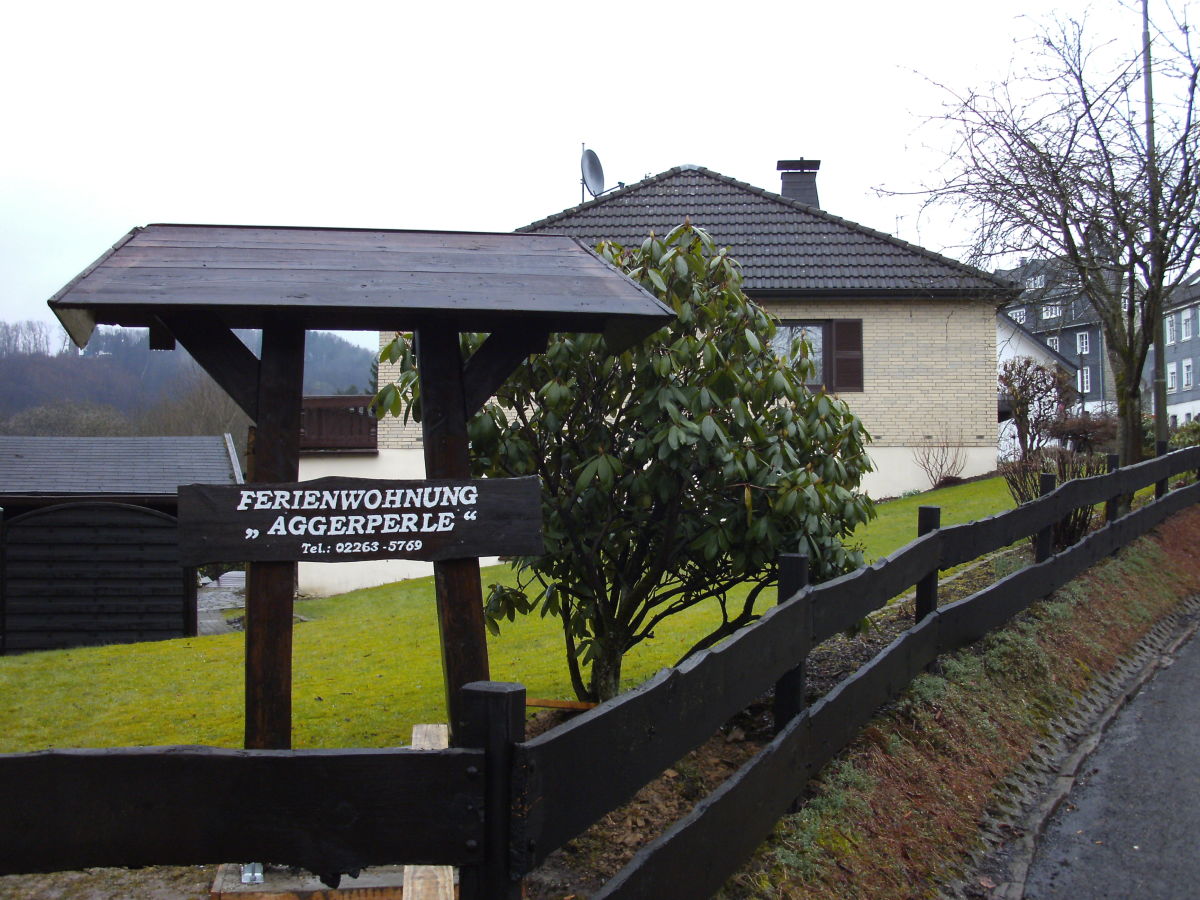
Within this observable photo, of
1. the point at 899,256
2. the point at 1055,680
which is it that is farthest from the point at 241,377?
the point at 899,256

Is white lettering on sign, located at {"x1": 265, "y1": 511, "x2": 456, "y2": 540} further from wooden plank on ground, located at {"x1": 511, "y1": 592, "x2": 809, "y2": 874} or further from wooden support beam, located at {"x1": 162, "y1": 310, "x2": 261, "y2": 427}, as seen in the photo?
wooden plank on ground, located at {"x1": 511, "y1": 592, "x2": 809, "y2": 874}

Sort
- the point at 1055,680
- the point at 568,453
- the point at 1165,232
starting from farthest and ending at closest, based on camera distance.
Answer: the point at 1165,232 < the point at 1055,680 < the point at 568,453

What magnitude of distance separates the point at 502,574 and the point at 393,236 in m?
12.4

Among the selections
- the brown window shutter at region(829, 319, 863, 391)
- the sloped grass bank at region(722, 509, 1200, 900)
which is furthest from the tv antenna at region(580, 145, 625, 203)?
the sloped grass bank at region(722, 509, 1200, 900)

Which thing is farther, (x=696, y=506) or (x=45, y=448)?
(x=45, y=448)

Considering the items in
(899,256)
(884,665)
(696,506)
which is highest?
(899,256)

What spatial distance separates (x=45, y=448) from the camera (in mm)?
17062

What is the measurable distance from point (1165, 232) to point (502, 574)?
33.3 feet

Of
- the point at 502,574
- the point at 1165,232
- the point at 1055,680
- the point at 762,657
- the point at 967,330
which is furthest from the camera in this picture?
the point at 967,330

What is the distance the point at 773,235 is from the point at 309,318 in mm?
18876

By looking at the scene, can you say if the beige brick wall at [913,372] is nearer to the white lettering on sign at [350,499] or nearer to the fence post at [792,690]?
the fence post at [792,690]

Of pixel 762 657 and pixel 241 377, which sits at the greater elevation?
pixel 241 377

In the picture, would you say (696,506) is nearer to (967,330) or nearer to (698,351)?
(698,351)

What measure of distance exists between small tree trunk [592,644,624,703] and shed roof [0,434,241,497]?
1033cm
